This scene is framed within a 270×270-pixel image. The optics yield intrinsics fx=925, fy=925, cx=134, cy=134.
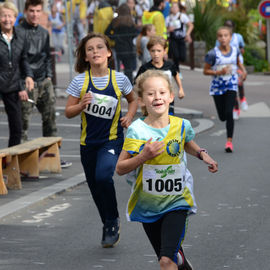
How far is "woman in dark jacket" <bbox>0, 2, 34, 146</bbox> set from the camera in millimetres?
10359

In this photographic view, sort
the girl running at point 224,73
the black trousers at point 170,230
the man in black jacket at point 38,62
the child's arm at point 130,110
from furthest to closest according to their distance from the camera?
the girl running at point 224,73 < the man in black jacket at point 38,62 < the child's arm at point 130,110 < the black trousers at point 170,230

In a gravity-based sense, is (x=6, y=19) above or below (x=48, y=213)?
above

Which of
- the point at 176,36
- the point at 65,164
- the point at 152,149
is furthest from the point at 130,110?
the point at 176,36

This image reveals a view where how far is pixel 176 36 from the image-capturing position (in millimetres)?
22234

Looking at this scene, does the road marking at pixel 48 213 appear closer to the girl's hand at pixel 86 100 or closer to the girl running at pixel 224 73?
the girl's hand at pixel 86 100

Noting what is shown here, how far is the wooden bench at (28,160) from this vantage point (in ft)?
32.8

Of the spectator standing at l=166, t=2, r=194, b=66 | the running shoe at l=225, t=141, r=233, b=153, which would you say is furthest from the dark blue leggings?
the spectator standing at l=166, t=2, r=194, b=66

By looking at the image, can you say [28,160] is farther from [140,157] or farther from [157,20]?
[157,20]

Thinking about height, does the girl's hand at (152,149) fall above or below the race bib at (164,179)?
above

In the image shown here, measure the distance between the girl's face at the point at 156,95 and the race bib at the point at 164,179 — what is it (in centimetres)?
34

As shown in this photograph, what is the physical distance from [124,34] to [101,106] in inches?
460

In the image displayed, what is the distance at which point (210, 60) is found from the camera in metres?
13.0

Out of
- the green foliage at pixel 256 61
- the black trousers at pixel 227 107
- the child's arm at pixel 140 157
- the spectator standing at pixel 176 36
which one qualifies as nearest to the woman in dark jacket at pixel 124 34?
the spectator standing at pixel 176 36

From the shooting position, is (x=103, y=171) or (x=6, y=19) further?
(x=6, y=19)
